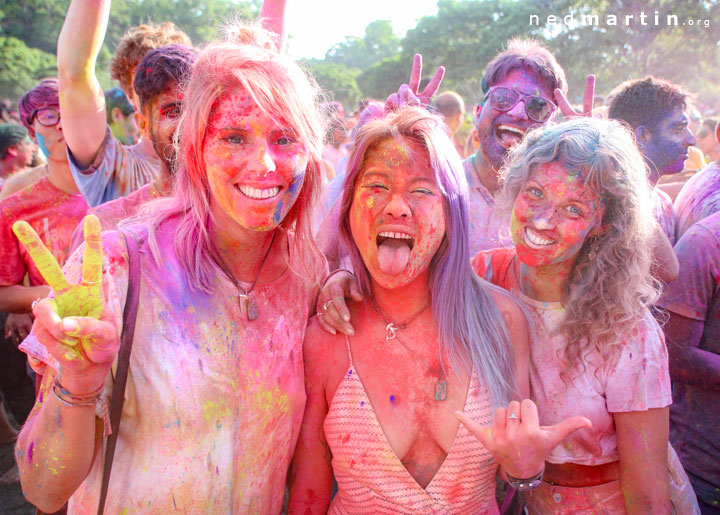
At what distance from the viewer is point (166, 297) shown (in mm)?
1619

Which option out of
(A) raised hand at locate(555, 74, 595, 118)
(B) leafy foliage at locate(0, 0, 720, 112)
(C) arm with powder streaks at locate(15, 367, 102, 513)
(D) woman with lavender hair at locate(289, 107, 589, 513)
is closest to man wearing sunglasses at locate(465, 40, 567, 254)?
(A) raised hand at locate(555, 74, 595, 118)

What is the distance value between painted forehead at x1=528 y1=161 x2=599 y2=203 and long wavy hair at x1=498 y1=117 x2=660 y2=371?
1 centimetres

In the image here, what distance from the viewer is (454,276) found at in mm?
1957

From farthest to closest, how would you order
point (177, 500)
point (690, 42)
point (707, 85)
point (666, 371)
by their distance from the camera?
point (707, 85) < point (690, 42) < point (666, 371) < point (177, 500)

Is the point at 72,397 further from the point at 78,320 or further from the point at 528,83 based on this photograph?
the point at 528,83

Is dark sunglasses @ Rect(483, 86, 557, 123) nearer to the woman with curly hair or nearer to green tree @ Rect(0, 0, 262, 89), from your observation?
the woman with curly hair

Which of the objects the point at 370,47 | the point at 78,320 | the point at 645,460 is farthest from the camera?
the point at 370,47

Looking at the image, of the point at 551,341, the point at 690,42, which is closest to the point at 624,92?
the point at 551,341

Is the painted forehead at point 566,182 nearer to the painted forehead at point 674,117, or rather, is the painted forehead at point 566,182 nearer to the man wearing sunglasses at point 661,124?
the man wearing sunglasses at point 661,124

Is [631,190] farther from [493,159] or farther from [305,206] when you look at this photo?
[305,206]

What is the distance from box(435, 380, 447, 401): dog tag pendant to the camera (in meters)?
1.86

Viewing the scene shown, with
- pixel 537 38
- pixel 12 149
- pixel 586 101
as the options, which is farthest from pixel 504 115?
pixel 537 38

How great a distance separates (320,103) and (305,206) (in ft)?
1.34

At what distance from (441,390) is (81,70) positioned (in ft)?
6.29
